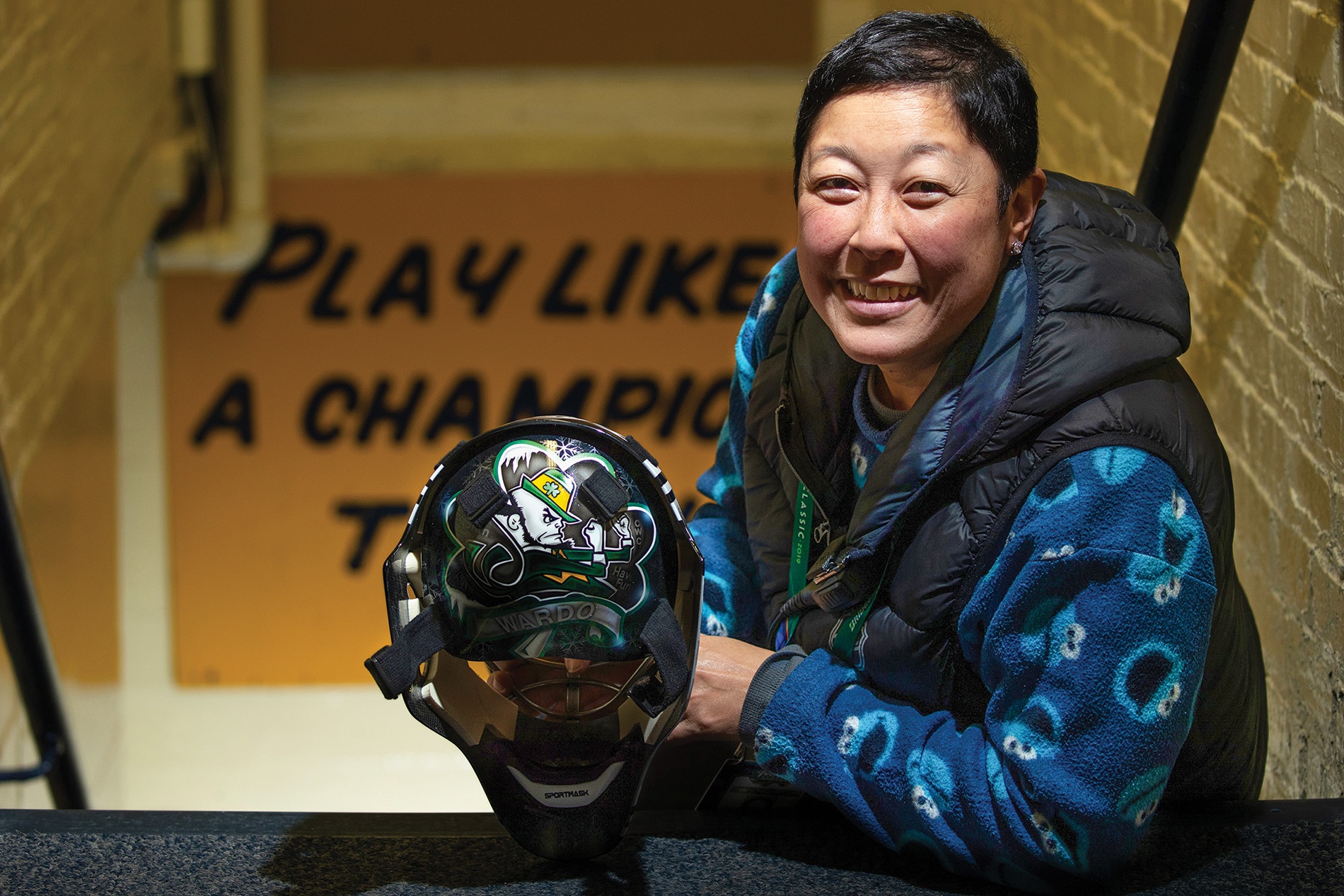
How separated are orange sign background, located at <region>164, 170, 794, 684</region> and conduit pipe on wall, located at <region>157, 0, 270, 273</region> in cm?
10

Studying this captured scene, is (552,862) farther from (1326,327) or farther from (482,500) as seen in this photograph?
(1326,327)

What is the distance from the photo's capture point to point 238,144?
148 inches

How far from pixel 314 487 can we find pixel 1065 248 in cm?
342

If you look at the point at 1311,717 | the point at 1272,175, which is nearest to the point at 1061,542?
the point at 1311,717

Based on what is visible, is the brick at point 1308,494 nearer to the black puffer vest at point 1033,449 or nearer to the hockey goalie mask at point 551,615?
the black puffer vest at point 1033,449

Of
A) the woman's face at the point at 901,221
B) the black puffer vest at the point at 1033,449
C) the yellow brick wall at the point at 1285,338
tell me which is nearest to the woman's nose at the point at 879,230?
the woman's face at the point at 901,221

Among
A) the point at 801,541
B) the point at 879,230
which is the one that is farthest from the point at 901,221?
the point at 801,541

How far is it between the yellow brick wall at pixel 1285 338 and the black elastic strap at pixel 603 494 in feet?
2.03

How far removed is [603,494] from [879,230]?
1.02ft

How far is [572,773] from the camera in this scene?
1062mm

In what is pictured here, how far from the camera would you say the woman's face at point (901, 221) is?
103 cm

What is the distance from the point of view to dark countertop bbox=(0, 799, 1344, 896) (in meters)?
1.07

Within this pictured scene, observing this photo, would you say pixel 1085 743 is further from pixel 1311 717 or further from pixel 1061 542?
pixel 1311 717

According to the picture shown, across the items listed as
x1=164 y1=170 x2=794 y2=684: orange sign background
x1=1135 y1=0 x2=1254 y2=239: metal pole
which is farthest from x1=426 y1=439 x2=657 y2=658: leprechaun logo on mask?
x1=164 y1=170 x2=794 y2=684: orange sign background
